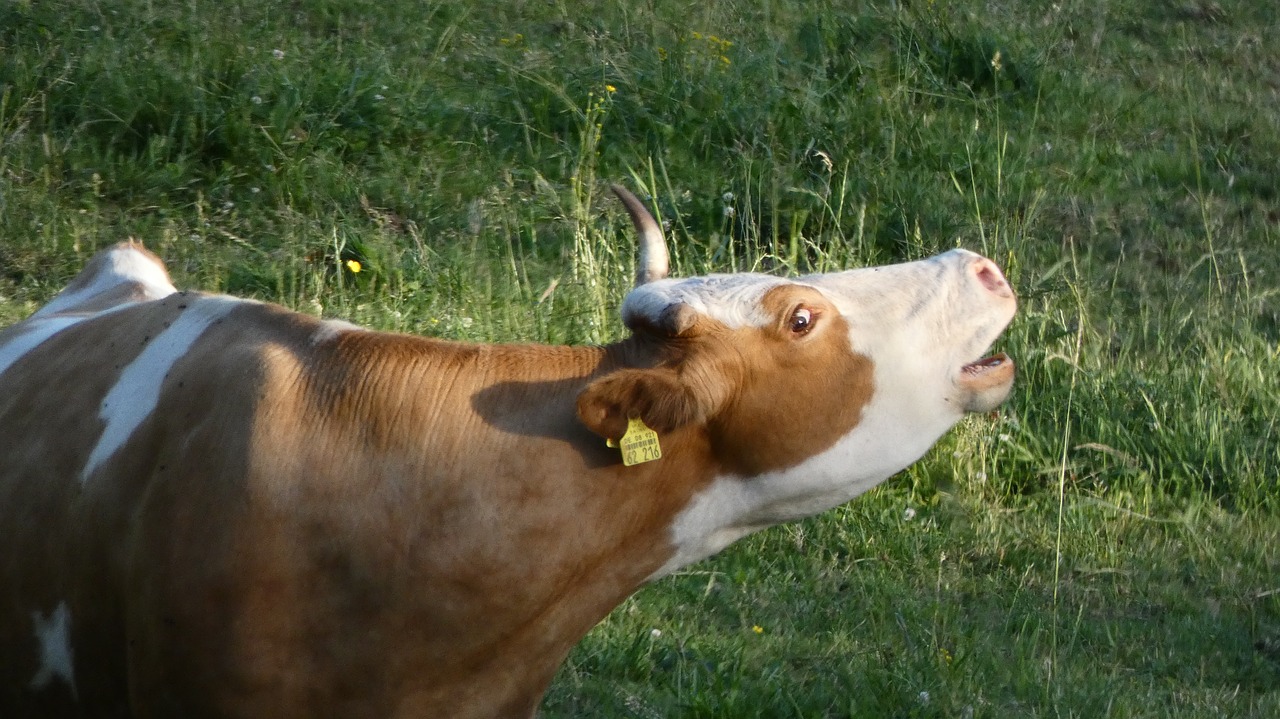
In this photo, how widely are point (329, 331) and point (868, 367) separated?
1.18 metres

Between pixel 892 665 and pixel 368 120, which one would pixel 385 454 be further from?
pixel 368 120

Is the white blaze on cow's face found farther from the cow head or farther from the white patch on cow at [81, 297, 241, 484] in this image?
the white patch on cow at [81, 297, 241, 484]

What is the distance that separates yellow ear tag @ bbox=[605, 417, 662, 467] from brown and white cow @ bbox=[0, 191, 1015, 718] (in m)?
0.02

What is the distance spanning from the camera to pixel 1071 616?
16.9 feet

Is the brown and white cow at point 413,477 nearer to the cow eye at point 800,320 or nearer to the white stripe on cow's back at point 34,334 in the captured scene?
the cow eye at point 800,320

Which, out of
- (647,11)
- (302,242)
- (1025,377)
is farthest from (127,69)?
(1025,377)

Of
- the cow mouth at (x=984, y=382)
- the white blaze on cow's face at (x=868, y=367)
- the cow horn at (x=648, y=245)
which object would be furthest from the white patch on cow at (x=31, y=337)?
the cow mouth at (x=984, y=382)

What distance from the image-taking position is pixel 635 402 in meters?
2.99

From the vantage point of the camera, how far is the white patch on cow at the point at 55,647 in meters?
3.20

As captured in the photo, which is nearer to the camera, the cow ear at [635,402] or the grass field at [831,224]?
the cow ear at [635,402]

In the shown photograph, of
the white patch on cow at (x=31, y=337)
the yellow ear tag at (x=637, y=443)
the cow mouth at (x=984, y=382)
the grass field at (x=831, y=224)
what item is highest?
the yellow ear tag at (x=637, y=443)

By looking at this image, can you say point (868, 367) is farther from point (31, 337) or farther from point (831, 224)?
point (831, 224)

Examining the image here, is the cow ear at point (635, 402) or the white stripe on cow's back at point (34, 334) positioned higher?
the cow ear at point (635, 402)

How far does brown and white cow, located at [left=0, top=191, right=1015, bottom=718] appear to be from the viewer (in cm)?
296
